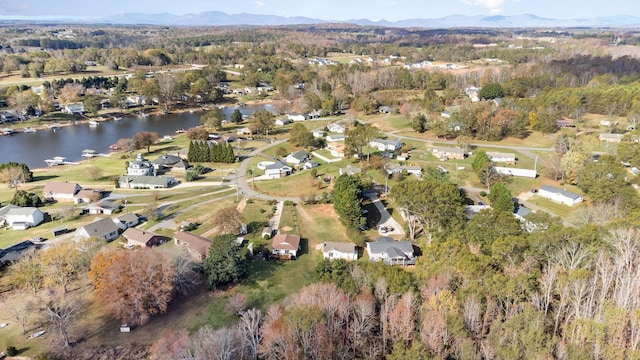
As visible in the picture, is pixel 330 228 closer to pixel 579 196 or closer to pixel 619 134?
pixel 579 196

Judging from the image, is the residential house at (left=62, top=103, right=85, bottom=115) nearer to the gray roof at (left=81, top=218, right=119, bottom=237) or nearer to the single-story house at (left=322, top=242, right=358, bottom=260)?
the gray roof at (left=81, top=218, right=119, bottom=237)

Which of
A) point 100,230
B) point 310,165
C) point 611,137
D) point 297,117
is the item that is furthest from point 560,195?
point 297,117

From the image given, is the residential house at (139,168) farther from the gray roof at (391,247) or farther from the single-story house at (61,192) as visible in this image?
the gray roof at (391,247)

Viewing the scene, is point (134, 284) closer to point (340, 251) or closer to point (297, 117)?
point (340, 251)

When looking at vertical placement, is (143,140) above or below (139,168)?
above

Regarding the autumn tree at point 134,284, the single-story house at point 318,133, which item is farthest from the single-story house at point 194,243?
the single-story house at point 318,133

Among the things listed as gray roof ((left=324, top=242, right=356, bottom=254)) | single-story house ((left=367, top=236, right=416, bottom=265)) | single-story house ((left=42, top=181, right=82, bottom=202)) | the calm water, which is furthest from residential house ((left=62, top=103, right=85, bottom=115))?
single-story house ((left=367, top=236, right=416, bottom=265))

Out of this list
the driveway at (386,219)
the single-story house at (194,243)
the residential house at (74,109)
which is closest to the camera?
the single-story house at (194,243)
